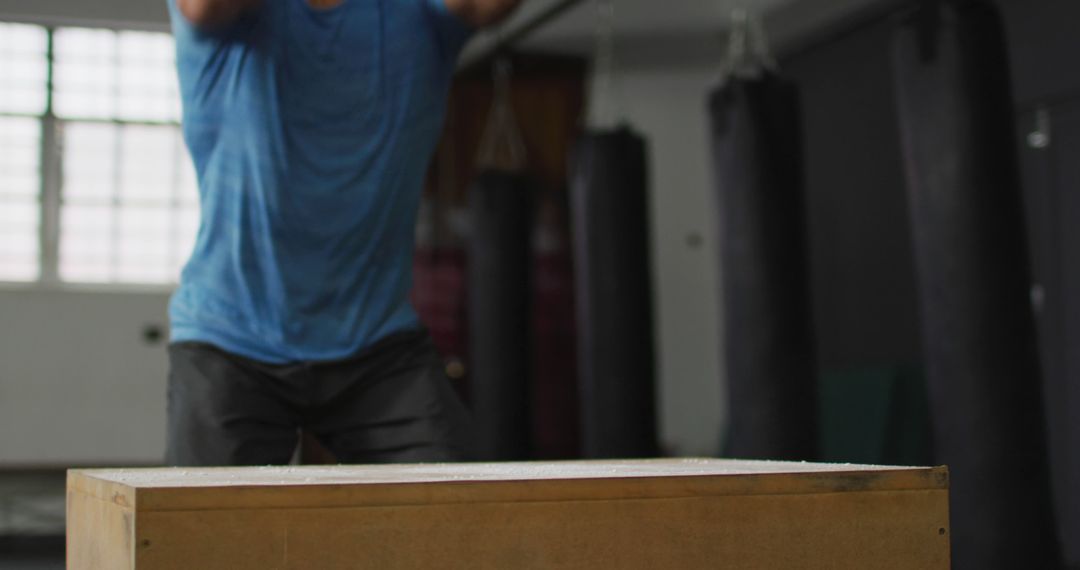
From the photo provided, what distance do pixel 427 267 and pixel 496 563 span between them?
24.5ft

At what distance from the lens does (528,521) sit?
1.12 metres

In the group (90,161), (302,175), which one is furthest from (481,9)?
(90,161)

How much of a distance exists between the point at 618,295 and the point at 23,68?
4625 millimetres

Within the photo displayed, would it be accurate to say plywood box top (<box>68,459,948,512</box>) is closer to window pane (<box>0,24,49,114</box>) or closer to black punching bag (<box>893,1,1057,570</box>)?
black punching bag (<box>893,1,1057,570</box>)

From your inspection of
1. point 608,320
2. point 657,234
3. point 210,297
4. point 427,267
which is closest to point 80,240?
point 427,267

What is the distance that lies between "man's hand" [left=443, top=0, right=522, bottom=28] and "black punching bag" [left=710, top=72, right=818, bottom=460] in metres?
3.11

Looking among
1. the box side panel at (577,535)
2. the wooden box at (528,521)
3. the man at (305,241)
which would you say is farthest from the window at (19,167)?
the box side panel at (577,535)

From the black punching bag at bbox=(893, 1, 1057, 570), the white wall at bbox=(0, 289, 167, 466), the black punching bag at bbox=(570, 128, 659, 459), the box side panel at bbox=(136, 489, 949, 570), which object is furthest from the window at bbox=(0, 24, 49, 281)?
the box side panel at bbox=(136, 489, 949, 570)

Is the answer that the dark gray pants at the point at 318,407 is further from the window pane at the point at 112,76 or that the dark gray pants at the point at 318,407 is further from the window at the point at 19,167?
the window pane at the point at 112,76

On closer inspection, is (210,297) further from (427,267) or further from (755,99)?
(427,267)

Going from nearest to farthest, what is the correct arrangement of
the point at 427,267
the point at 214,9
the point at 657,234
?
the point at 214,9
the point at 427,267
the point at 657,234

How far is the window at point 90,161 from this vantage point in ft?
28.6

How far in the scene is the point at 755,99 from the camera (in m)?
5.07

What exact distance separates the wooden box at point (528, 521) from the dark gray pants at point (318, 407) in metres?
0.58
